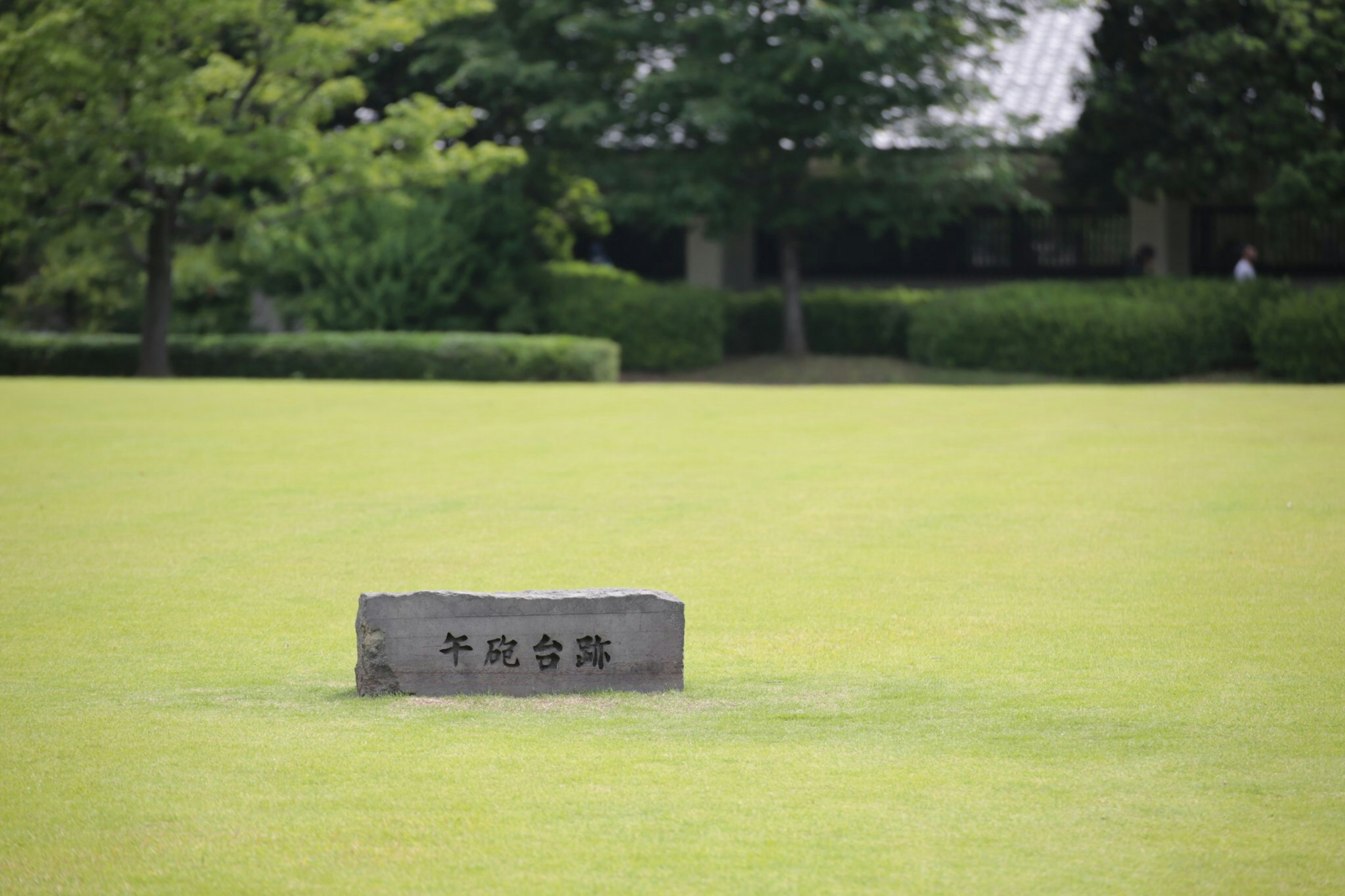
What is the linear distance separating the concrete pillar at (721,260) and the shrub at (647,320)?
8.39ft

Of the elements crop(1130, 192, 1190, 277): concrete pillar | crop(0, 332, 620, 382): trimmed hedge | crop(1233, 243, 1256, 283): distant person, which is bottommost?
crop(0, 332, 620, 382): trimmed hedge

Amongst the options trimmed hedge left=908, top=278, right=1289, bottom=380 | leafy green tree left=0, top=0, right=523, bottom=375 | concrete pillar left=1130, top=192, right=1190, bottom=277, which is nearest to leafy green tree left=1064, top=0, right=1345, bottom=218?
concrete pillar left=1130, top=192, right=1190, bottom=277

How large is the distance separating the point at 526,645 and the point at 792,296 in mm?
25466

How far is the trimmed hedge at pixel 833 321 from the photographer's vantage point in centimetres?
3159

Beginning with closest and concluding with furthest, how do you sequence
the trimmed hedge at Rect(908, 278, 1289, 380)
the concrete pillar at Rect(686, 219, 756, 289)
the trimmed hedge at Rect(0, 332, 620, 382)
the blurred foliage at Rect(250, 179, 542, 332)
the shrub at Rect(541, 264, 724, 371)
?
the trimmed hedge at Rect(0, 332, 620, 382), the trimmed hedge at Rect(908, 278, 1289, 380), the blurred foliage at Rect(250, 179, 542, 332), the shrub at Rect(541, 264, 724, 371), the concrete pillar at Rect(686, 219, 756, 289)

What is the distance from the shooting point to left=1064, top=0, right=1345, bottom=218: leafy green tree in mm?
27000

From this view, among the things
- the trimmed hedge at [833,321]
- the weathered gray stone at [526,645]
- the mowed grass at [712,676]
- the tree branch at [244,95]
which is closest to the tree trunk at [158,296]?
the tree branch at [244,95]

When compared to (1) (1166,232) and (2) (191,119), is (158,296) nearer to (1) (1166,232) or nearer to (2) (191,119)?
(2) (191,119)

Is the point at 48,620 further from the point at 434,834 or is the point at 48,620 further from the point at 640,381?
the point at 640,381

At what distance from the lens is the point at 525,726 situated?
5969mm

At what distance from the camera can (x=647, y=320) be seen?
30328mm

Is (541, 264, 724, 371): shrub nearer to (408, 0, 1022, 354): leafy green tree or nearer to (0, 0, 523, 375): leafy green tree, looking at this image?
(408, 0, 1022, 354): leafy green tree

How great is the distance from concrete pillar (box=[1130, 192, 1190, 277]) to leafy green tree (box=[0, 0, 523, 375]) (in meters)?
13.7

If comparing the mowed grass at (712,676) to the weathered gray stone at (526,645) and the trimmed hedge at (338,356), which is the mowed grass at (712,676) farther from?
the trimmed hedge at (338,356)
